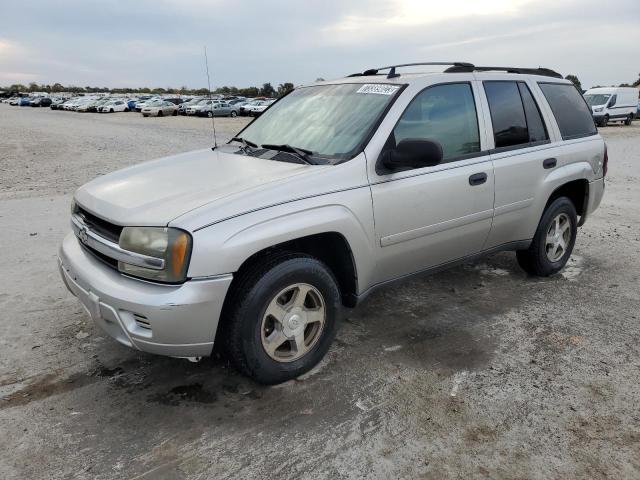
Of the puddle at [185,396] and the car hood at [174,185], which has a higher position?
the car hood at [174,185]

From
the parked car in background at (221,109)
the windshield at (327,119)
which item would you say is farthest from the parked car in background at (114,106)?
the windshield at (327,119)

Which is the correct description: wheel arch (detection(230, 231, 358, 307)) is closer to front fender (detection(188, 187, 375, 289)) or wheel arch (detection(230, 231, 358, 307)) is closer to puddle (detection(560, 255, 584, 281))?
front fender (detection(188, 187, 375, 289))

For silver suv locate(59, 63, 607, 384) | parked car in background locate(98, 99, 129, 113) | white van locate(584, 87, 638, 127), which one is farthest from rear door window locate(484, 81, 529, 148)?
parked car in background locate(98, 99, 129, 113)

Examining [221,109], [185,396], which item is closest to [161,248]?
[185,396]

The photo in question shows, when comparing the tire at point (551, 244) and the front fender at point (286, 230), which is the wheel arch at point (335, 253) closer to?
the front fender at point (286, 230)

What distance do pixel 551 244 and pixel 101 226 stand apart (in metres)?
3.85

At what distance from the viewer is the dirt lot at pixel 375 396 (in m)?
2.56

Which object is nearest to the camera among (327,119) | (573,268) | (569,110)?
(327,119)

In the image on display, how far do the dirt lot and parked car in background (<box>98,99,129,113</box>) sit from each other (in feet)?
154

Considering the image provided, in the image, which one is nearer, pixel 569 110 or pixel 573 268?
pixel 569 110

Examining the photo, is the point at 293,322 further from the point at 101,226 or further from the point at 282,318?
the point at 101,226

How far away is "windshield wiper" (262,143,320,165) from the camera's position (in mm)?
3409

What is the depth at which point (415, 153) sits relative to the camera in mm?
3221

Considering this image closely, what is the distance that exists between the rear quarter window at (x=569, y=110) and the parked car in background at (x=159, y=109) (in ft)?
126
